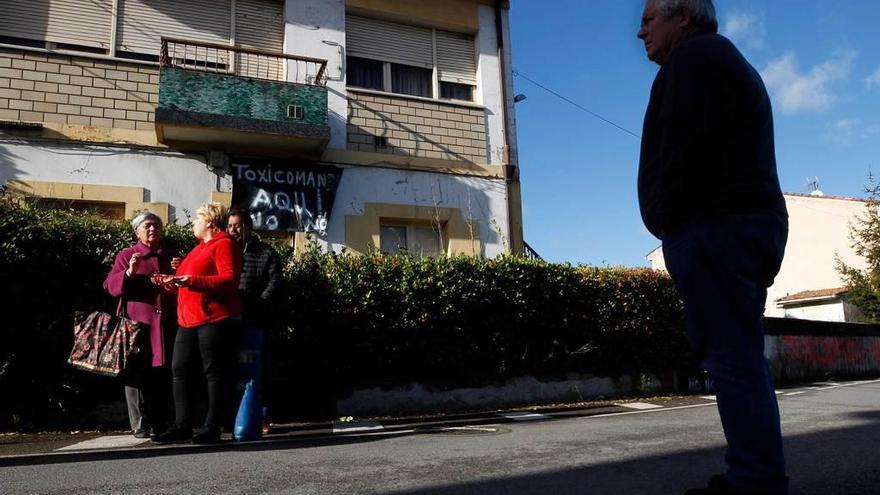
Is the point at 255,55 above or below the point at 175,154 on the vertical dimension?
above

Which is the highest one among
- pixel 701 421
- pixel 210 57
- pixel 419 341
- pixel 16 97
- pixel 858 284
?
pixel 210 57

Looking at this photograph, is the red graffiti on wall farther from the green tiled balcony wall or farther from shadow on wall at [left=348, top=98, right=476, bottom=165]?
the green tiled balcony wall

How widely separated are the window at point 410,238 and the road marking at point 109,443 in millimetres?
6925

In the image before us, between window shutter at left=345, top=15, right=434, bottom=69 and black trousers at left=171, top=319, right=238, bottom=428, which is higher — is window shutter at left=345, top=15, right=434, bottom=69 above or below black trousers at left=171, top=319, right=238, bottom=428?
above

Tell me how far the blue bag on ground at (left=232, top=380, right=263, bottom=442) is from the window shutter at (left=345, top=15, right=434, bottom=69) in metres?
8.77

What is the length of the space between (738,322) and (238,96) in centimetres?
983

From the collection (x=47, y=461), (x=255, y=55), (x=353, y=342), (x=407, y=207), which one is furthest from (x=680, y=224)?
(x=255, y=55)

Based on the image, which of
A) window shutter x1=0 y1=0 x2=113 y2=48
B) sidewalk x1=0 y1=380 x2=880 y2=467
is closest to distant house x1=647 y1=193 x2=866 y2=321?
sidewalk x1=0 y1=380 x2=880 y2=467

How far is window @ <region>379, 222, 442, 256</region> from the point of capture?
11.9m

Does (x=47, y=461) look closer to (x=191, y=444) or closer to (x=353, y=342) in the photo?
(x=191, y=444)

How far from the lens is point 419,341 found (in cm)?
767

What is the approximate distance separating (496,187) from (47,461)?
9.58 metres

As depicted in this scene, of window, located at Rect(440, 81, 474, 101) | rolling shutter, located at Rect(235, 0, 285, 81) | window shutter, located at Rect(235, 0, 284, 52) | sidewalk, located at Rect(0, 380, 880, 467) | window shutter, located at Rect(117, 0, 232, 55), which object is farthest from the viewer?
window, located at Rect(440, 81, 474, 101)

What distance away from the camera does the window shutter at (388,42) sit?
484 inches
